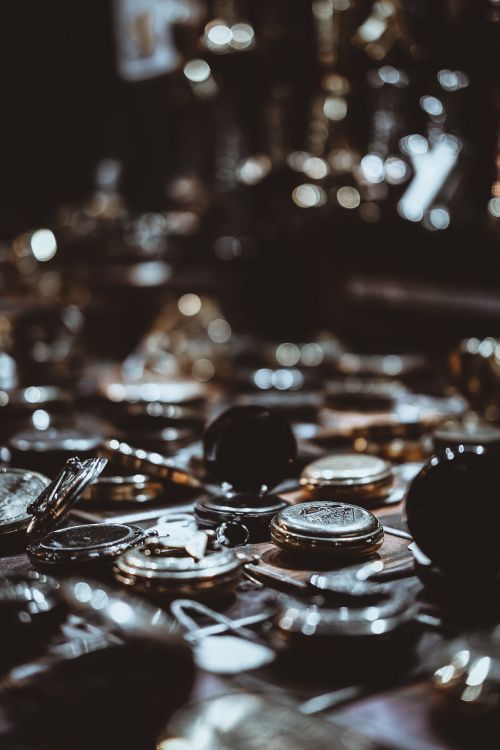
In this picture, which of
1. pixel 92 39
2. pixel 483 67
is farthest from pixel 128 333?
pixel 483 67

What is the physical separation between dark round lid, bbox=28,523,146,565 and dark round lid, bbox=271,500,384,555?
132 mm

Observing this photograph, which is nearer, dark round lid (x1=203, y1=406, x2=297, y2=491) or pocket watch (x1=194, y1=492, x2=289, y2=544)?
pocket watch (x1=194, y1=492, x2=289, y2=544)

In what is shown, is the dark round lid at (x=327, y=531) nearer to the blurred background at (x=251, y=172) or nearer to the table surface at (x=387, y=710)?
the table surface at (x=387, y=710)

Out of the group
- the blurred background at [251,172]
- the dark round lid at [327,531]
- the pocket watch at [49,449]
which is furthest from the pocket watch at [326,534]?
the blurred background at [251,172]

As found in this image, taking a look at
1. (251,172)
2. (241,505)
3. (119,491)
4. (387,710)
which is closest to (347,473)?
(241,505)

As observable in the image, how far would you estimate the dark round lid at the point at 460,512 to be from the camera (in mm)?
708

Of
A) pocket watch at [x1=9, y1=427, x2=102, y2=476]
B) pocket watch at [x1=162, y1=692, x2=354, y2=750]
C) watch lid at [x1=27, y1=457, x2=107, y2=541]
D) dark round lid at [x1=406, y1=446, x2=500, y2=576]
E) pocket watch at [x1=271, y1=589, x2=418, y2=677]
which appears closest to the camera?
pocket watch at [x1=162, y1=692, x2=354, y2=750]

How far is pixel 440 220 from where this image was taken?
2314mm

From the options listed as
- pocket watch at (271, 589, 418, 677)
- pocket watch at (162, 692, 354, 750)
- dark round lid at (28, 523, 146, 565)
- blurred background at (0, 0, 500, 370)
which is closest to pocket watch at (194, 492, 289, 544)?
dark round lid at (28, 523, 146, 565)

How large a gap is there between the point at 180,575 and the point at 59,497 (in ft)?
0.70

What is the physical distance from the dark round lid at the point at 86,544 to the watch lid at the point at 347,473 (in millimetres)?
244

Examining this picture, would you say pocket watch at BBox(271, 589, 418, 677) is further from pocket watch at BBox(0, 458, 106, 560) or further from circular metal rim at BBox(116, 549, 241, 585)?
pocket watch at BBox(0, 458, 106, 560)

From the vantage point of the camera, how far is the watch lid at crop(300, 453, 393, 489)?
0.99 m

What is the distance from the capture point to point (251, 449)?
3.36 feet
